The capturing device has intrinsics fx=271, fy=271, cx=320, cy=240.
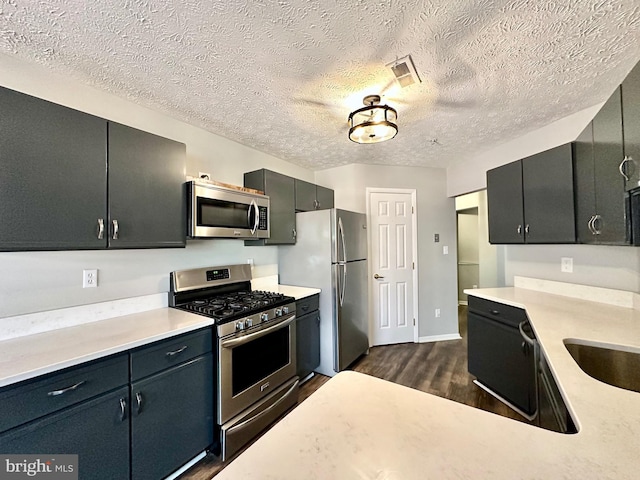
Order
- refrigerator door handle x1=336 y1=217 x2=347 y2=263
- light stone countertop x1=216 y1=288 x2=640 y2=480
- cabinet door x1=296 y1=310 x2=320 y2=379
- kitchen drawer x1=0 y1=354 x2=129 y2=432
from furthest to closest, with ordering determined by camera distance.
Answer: refrigerator door handle x1=336 y1=217 x2=347 y2=263
cabinet door x1=296 y1=310 x2=320 y2=379
kitchen drawer x1=0 y1=354 x2=129 y2=432
light stone countertop x1=216 y1=288 x2=640 y2=480

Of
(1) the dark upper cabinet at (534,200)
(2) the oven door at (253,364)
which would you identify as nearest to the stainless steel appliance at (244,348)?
(2) the oven door at (253,364)

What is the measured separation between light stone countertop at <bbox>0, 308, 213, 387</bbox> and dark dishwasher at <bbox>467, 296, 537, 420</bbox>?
2.15 m

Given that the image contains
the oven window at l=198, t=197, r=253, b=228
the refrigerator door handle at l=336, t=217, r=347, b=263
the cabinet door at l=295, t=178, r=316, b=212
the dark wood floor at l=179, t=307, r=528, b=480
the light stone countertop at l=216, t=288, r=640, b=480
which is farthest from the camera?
the cabinet door at l=295, t=178, r=316, b=212

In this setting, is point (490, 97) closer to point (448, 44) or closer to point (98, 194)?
point (448, 44)

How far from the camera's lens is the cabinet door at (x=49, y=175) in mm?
1239

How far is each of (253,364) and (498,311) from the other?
1.94m

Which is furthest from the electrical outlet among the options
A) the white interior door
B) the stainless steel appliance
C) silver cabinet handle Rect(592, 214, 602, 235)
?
silver cabinet handle Rect(592, 214, 602, 235)

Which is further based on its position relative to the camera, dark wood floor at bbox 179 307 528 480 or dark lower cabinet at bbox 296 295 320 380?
dark lower cabinet at bbox 296 295 320 380

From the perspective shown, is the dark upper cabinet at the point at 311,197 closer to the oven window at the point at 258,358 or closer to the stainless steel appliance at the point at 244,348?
the stainless steel appliance at the point at 244,348

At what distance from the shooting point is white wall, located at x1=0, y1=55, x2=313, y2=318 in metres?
1.49

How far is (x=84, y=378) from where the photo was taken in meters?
1.20

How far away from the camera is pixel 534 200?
7.00 feet

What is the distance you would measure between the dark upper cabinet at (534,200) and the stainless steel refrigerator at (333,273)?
54.0 inches

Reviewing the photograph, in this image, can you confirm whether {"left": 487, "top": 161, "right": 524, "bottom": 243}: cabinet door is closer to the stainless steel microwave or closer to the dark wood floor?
the dark wood floor
